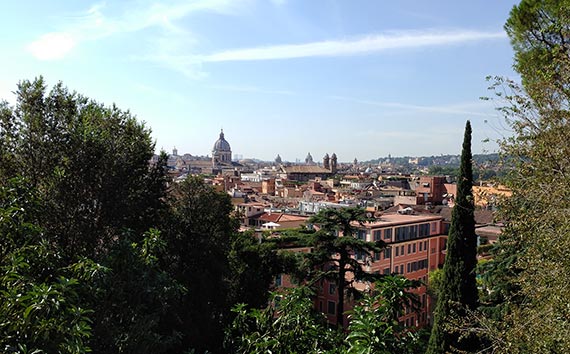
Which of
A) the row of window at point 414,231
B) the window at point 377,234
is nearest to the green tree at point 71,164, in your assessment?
the window at point 377,234

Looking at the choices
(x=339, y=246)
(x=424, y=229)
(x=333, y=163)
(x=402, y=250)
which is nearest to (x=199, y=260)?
(x=339, y=246)

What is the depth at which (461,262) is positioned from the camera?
15383 millimetres

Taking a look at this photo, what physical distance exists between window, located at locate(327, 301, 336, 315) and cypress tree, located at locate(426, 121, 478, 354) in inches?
651

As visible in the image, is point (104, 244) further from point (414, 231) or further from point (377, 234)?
point (414, 231)

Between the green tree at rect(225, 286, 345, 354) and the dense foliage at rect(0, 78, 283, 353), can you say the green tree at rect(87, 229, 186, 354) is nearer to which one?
the dense foliage at rect(0, 78, 283, 353)

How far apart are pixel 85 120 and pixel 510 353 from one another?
1195cm

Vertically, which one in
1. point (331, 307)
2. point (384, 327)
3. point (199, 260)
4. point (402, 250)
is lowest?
point (331, 307)

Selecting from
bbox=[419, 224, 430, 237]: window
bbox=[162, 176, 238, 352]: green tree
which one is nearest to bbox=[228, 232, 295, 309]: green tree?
bbox=[162, 176, 238, 352]: green tree

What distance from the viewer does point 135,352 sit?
9953 millimetres

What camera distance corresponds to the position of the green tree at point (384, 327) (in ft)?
18.7

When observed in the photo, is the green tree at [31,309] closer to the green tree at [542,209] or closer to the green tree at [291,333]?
the green tree at [291,333]

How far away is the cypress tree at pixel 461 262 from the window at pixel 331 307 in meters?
16.5

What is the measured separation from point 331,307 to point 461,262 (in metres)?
17.4

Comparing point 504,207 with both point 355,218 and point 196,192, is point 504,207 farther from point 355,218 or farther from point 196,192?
point 196,192
